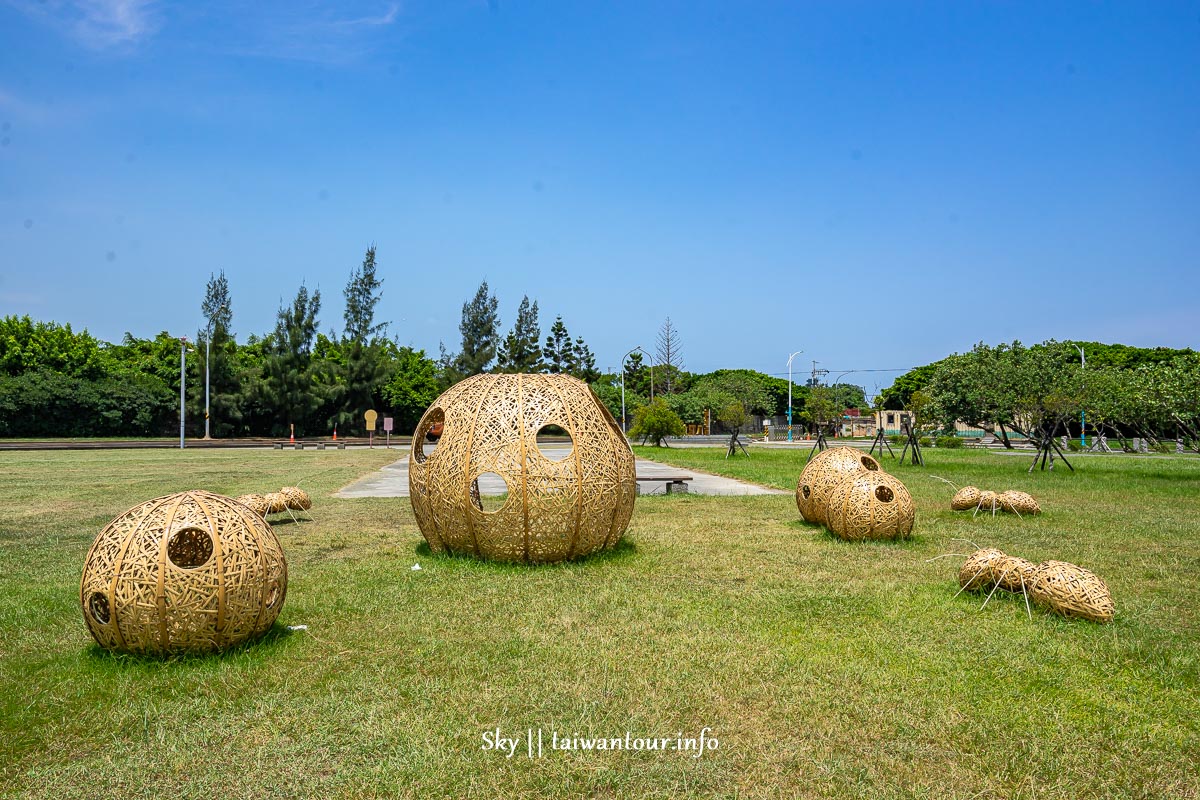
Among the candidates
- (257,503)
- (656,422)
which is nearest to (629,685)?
(257,503)

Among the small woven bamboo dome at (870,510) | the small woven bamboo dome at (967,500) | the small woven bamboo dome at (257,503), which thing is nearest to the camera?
the small woven bamboo dome at (870,510)

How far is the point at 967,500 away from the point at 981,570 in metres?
7.23

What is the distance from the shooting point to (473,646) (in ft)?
20.3

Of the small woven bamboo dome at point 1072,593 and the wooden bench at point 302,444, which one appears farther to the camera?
the wooden bench at point 302,444

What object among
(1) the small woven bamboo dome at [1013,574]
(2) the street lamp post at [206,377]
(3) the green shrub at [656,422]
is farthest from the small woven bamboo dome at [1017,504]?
(2) the street lamp post at [206,377]

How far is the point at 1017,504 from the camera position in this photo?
14.0m

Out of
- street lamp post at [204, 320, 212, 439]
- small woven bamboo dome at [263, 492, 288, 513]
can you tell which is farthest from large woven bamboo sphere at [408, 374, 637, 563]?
street lamp post at [204, 320, 212, 439]

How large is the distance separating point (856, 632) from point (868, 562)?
3185 millimetres

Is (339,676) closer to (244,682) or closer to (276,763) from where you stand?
(244,682)

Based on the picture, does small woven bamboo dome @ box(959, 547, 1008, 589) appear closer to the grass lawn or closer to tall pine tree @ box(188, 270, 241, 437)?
the grass lawn

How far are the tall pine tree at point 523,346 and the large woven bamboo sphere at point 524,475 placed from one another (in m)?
57.3

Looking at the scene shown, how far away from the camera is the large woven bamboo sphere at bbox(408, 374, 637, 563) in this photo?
864cm

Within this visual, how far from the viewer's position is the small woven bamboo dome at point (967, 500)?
14.3m

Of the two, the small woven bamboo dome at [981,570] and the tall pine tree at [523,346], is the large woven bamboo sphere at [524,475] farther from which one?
the tall pine tree at [523,346]
